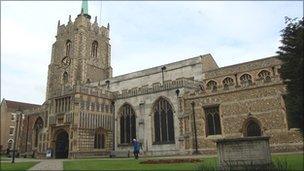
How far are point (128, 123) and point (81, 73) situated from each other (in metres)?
22.7

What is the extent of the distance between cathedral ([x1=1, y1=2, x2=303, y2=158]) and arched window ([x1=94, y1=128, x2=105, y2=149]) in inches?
4.8

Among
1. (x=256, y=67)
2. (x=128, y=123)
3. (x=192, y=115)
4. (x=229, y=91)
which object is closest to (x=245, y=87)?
(x=229, y=91)

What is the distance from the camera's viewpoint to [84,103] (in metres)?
36.8

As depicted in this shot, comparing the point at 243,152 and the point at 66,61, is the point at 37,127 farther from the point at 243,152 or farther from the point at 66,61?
the point at 243,152

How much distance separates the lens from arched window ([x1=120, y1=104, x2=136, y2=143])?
38978 millimetres

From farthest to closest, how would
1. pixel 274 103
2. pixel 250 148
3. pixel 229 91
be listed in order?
pixel 229 91 → pixel 274 103 → pixel 250 148

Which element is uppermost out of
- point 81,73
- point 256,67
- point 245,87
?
→ point 81,73

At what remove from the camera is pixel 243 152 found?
43.9ft

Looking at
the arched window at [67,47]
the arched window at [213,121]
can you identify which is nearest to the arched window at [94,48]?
the arched window at [67,47]

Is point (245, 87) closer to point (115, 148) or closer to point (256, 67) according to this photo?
point (256, 67)

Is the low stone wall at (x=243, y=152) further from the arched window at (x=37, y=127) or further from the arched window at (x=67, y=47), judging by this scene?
the arched window at (x=67, y=47)

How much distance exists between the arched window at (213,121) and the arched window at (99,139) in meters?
14.1

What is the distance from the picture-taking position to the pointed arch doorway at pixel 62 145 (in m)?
37.2

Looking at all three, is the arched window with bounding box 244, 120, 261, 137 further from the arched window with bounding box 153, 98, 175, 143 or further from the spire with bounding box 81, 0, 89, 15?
the spire with bounding box 81, 0, 89, 15
